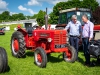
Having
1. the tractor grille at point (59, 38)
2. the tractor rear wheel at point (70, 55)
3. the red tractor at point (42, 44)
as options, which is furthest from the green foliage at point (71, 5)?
the tractor grille at point (59, 38)

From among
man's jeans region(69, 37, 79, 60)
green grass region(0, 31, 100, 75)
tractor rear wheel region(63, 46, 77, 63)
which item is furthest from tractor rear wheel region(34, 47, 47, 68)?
man's jeans region(69, 37, 79, 60)

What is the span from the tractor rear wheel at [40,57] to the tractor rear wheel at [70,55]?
3.80 ft

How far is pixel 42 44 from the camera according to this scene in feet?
25.3

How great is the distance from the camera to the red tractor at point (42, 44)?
716cm

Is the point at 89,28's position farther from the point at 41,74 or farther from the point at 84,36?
the point at 41,74

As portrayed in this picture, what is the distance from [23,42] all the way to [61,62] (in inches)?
68.2

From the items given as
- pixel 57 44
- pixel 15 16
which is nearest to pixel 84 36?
pixel 57 44

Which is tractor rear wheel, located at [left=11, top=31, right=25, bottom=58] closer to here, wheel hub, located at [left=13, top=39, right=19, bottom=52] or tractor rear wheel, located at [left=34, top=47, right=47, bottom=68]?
wheel hub, located at [left=13, top=39, right=19, bottom=52]

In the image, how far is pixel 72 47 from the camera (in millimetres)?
7543

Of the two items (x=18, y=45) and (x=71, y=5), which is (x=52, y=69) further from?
(x=71, y=5)

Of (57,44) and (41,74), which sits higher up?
(57,44)

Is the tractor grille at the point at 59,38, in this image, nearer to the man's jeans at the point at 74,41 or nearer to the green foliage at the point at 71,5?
the man's jeans at the point at 74,41

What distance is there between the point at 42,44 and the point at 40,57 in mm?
777

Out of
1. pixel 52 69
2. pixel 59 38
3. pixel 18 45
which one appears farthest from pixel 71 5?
pixel 52 69
